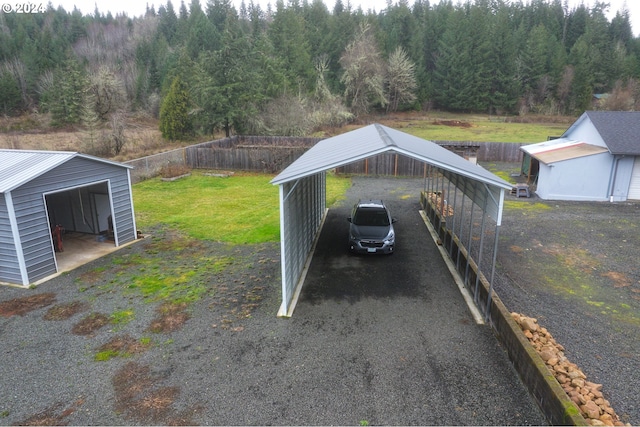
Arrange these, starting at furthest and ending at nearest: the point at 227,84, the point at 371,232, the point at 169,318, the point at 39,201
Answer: the point at 227,84 → the point at 371,232 → the point at 39,201 → the point at 169,318

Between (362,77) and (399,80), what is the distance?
886 cm

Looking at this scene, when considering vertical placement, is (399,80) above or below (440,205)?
above

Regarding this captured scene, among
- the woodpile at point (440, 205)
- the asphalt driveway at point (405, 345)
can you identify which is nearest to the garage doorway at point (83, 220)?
the asphalt driveway at point (405, 345)

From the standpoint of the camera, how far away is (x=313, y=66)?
57938 mm

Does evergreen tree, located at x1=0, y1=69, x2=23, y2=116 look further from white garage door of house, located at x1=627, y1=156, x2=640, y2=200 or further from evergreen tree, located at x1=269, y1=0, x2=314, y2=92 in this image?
white garage door of house, located at x1=627, y1=156, x2=640, y2=200

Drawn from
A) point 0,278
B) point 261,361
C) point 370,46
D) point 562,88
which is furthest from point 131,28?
point 261,361

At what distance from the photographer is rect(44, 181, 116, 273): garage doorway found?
13.8 metres

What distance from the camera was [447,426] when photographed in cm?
→ 583

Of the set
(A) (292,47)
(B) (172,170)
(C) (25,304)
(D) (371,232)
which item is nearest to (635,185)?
(D) (371,232)

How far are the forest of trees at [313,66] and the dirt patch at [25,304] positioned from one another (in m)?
25.3

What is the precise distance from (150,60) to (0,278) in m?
60.6

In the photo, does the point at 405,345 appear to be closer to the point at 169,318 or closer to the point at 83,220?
the point at 169,318

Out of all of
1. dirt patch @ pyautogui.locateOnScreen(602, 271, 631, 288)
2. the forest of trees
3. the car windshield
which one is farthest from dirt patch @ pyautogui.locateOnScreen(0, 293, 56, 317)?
the forest of trees

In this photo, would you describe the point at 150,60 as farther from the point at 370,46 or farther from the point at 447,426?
the point at 447,426
